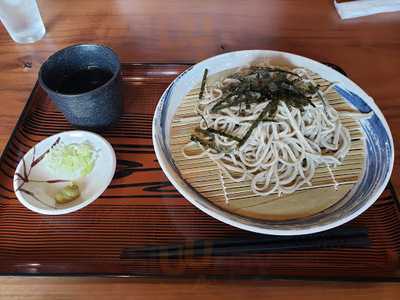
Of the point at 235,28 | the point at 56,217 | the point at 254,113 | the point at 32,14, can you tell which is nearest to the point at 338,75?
the point at 254,113

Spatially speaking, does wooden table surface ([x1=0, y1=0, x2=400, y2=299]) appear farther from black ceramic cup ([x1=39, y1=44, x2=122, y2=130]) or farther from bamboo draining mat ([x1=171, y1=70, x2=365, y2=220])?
black ceramic cup ([x1=39, y1=44, x2=122, y2=130])

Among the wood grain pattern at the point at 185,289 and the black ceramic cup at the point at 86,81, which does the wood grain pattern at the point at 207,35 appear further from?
the wood grain pattern at the point at 185,289

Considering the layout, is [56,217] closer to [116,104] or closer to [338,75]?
[116,104]

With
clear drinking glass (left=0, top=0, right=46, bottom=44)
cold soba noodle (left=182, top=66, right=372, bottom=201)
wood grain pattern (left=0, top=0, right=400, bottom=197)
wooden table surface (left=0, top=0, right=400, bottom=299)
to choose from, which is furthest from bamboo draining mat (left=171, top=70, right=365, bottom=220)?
clear drinking glass (left=0, top=0, right=46, bottom=44)

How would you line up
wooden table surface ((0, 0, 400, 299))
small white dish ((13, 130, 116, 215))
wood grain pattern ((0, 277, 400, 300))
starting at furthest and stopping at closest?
wooden table surface ((0, 0, 400, 299)) < small white dish ((13, 130, 116, 215)) < wood grain pattern ((0, 277, 400, 300))

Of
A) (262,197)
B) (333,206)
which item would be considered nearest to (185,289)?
(262,197)

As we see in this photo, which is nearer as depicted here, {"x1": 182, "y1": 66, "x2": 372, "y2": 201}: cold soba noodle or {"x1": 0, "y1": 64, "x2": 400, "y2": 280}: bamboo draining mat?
{"x1": 0, "y1": 64, "x2": 400, "y2": 280}: bamboo draining mat
